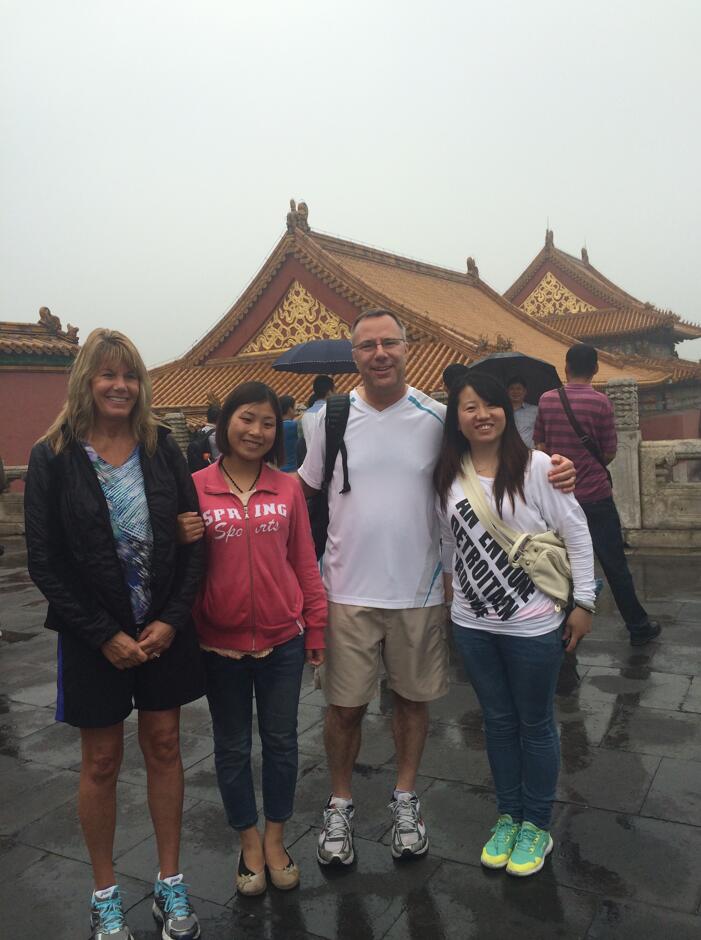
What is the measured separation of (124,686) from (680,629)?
4155 millimetres

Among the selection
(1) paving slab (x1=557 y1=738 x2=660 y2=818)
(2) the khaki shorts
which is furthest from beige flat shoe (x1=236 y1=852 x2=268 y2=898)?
(1) paving slab (x1=557 y1=738 x2=660 y2=818)

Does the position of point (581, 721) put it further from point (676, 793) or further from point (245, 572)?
point (245, 572)

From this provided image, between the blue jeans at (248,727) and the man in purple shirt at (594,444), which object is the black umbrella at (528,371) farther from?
the blue jeans at (248,727)

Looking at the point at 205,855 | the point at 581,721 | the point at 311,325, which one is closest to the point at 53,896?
the point at 205,855

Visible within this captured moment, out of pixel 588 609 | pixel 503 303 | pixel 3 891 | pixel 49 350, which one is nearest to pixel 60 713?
pixel 3 891

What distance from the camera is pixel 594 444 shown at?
4.66 m

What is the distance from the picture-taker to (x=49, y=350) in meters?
16.6

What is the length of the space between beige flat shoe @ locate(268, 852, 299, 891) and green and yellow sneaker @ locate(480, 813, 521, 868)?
628mm

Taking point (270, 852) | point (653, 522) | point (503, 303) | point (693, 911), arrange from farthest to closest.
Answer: point (503, 303) → point (653, 522) → point (270, 852) → point (693, 911)

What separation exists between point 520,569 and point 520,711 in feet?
1.61

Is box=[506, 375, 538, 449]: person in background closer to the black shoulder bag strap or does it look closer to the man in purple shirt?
the man in purple shirt

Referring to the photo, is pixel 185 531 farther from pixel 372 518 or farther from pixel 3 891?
pixel 3 891

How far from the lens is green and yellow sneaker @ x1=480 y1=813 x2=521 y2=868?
2.57 metres

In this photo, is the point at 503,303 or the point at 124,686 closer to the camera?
the point at 124,686
